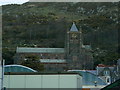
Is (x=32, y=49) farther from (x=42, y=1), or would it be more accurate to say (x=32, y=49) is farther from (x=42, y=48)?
(x=42, y=1)

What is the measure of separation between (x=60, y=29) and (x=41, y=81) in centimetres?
4437

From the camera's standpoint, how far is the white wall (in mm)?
9711

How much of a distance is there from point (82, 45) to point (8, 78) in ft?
188

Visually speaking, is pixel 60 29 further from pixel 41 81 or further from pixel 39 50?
pixel 41 81

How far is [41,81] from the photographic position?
985cm

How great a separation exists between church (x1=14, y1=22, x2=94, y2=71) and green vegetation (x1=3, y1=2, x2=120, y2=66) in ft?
4.56

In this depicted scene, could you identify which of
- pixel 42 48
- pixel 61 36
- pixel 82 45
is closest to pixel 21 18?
pixel 42 48

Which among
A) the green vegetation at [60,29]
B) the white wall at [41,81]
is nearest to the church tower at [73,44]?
the green vegetation at [60,29]

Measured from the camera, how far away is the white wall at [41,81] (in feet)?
31.9

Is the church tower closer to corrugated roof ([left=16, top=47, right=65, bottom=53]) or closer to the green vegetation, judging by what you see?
the green vegetation

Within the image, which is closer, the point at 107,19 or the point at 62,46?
the point at 62,46

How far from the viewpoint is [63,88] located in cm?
986

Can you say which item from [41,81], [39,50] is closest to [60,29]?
[39,50]

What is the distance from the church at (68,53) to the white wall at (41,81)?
1960 inches
